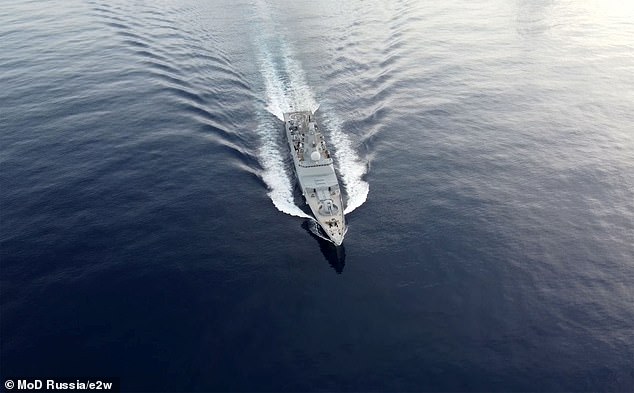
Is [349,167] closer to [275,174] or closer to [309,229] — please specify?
[275,174]

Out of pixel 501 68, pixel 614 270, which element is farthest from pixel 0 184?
pixel 501 68

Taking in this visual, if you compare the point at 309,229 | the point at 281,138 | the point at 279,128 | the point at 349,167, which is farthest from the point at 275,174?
the point at 279,128

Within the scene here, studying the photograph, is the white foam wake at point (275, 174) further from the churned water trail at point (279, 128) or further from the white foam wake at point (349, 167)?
the white foam wake at point (349, 167)

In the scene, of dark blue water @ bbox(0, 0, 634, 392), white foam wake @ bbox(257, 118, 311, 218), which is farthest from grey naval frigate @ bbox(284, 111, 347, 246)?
dark blue water @ bbox(0, 0, 634, 392)

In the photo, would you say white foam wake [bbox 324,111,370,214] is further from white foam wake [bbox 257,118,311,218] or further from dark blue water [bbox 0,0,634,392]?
white foam wake [bbox 257,118,311,218]

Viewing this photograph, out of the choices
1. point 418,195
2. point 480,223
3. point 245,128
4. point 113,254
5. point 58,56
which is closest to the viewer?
Result: point 113,254

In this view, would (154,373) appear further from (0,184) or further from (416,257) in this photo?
(0,184)
